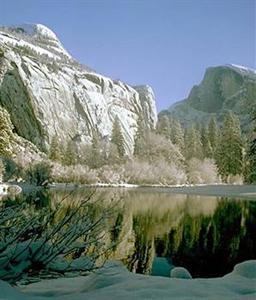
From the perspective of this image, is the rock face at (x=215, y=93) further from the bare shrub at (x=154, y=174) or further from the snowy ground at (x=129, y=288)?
the snowy ground at (x=129, y=288)

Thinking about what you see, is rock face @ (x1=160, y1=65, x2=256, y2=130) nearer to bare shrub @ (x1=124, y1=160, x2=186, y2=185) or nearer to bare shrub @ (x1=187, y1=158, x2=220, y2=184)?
bare shrub @ (x1=187, y1=158, x2=220, y2=184)

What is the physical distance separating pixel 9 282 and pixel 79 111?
86.5 metres

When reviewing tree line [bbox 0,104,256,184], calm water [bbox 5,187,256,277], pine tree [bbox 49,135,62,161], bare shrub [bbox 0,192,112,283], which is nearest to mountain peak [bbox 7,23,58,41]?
tree line [bbox 0,104,256,184]

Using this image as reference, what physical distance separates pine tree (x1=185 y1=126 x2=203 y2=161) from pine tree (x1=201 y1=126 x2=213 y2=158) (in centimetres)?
87

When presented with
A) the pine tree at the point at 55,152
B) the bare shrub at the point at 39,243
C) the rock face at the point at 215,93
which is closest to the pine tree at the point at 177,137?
the pine tree at the point at 55,152

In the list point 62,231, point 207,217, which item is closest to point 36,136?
point 207,217

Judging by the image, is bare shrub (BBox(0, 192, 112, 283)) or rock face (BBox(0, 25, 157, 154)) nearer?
bare shrub (BBox(0, 192, 112, 283))

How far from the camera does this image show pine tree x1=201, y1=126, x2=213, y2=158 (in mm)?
66188

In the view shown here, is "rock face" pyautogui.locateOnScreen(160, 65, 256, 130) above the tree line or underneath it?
above

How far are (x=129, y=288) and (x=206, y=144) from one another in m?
65.6

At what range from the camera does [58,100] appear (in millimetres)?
86625

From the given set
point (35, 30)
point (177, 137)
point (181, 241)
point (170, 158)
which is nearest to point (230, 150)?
point (170, 158)

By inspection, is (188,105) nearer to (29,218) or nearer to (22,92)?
(22,92)

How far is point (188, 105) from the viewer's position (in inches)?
5487
